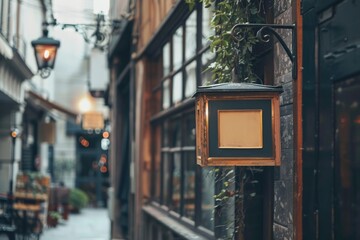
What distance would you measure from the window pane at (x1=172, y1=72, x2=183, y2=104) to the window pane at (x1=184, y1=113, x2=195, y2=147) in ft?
2.02

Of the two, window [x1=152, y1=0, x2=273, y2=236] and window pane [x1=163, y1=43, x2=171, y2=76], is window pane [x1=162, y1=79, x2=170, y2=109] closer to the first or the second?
window [x1=152, y1=0, x2=273, y2=236]

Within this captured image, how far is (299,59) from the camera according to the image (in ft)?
14.9

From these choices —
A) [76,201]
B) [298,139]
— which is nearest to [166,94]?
[298,139]

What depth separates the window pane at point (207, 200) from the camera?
24.5 ft

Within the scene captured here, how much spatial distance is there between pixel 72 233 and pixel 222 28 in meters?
A: 15.4

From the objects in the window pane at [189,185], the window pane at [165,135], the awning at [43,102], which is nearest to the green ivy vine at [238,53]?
the window pane at [189,185]

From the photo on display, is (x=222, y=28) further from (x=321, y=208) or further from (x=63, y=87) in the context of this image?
(x=63, y=87)

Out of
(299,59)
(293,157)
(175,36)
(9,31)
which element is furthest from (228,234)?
(9,31)

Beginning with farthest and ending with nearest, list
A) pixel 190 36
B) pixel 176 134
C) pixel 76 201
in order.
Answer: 1. pixel 76 201
2. pixel 176 134
3. pixel 190 36

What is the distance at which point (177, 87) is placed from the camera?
9.99m

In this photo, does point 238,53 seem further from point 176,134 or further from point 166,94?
point 166,94

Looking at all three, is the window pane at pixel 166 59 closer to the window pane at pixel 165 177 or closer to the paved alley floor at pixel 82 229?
the window pane at pixel 165 177

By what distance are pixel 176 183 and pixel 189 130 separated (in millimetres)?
1206

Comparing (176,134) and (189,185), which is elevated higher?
(176,134)
